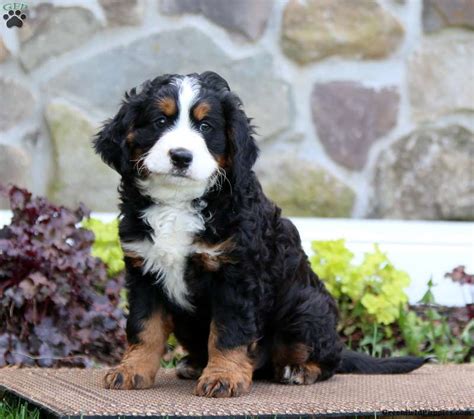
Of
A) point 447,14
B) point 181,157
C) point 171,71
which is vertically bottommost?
point 181,157

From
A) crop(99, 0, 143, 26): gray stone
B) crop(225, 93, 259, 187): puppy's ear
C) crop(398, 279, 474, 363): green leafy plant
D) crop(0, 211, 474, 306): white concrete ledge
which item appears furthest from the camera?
crop(99, 0, 143, 26): gray stone

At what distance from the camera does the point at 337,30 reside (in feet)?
21.5

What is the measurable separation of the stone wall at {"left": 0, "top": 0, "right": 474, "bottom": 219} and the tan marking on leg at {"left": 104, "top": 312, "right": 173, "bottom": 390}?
2.66 meters

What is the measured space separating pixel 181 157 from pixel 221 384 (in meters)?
0.89

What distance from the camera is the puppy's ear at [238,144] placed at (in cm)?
396

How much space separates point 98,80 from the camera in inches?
259

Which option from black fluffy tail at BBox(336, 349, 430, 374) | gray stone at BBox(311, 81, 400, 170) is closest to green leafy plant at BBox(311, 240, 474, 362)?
gray stone at BBox(311, 81, 400, 170)

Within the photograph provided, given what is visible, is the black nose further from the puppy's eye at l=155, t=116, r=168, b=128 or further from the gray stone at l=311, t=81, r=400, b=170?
the gray stone at l=311, t=81, r=400, b=170

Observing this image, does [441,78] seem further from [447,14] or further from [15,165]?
[15,165]

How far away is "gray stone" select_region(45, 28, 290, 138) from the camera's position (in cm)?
654

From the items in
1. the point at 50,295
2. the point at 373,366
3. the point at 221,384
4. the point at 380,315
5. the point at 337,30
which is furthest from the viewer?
the point at 337,30

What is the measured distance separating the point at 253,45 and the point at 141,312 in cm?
297

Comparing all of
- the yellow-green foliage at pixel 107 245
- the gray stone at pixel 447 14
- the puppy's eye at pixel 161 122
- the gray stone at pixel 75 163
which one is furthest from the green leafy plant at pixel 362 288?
the puppy's eye at pixel 161 122

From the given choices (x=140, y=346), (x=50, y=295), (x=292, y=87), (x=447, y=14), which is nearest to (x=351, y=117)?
(x=292, y=87)
